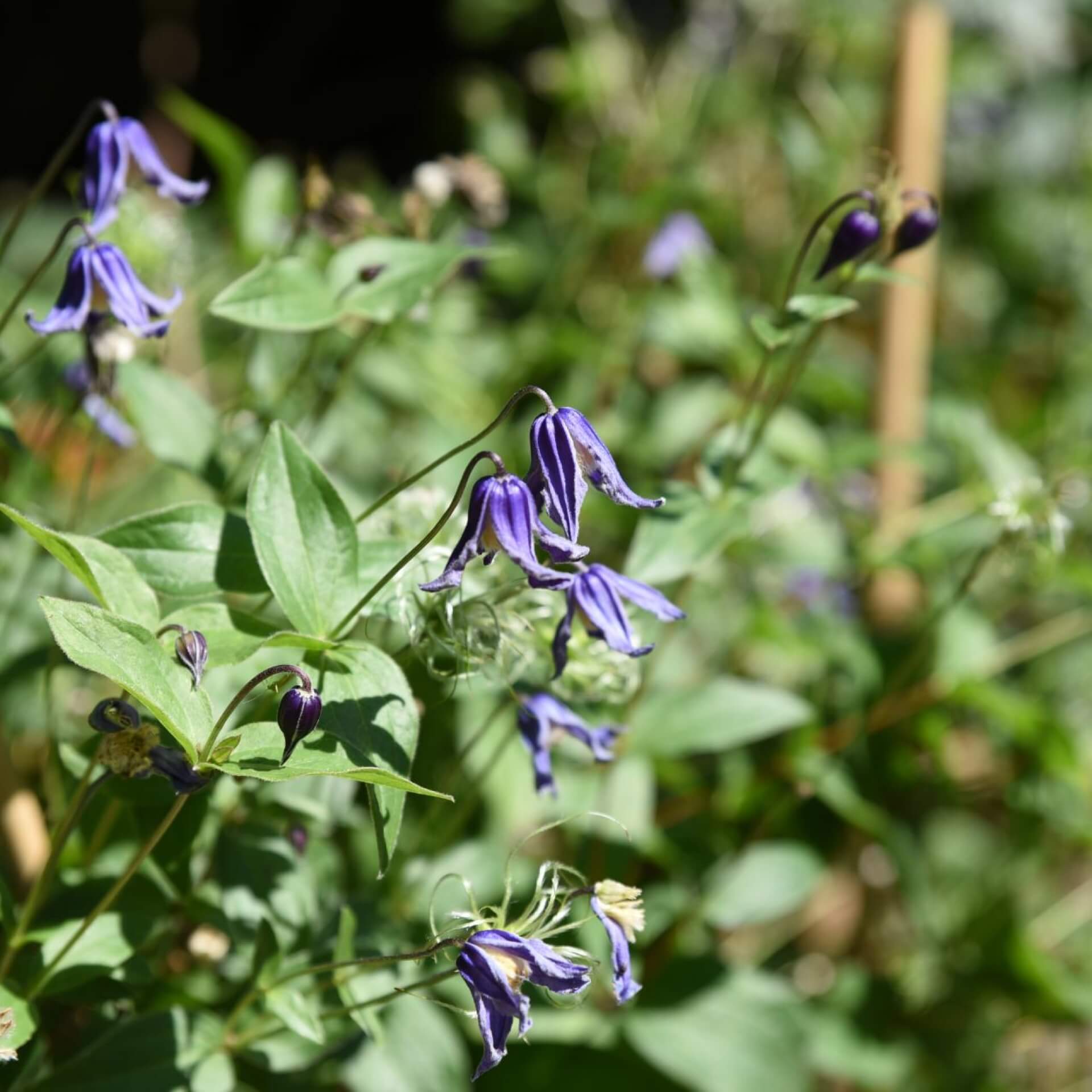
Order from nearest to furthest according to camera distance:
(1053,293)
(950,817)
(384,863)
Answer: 1. (384,863)
2. (950,817)
3. (1053,293)

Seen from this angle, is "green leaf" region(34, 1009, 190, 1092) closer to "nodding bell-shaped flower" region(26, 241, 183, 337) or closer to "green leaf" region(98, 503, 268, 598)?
"green leaf" region(98, 503, 268, 598)

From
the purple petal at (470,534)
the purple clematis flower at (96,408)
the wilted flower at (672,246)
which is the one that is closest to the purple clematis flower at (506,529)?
the purple petal at (470,534)

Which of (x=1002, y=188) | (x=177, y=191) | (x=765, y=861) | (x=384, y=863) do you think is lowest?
(x=765, y=861)

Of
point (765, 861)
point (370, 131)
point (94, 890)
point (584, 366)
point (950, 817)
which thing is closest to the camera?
A: point (94, 890)

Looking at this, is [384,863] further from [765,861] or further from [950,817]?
[950,817]

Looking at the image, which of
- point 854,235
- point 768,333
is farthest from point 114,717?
point 854,235

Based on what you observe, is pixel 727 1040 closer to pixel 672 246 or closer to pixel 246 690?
pixel 246 690

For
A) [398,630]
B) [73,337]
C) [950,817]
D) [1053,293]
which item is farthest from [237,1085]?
[1053,293]
